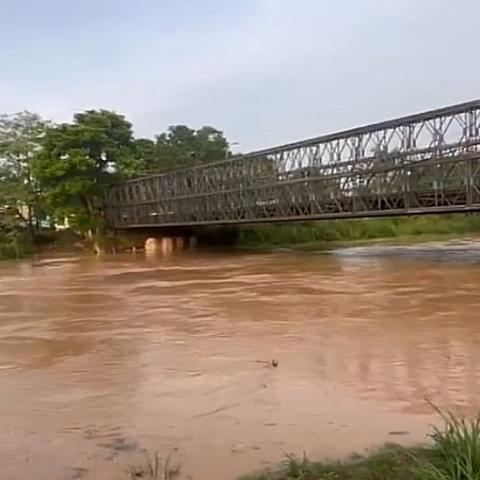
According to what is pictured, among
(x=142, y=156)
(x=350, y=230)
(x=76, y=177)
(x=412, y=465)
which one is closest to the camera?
(x=412, y=465)

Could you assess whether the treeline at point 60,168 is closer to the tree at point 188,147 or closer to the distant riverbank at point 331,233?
the tree at point 188,147

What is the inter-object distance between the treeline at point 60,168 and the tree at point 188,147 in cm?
382

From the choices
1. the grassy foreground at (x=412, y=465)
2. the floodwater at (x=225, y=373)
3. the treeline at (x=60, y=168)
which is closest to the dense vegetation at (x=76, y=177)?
the treeline at (x=60, y=168)

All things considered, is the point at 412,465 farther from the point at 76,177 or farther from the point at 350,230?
the point at 350,230

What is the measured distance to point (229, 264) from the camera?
34188 mm

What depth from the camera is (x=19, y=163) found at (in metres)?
50.3

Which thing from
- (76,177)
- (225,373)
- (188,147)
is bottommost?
(225,373)

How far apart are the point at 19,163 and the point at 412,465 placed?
49.3m

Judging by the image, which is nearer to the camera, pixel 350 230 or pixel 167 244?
pixel 167 244

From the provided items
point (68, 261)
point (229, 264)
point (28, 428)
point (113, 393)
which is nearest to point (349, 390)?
point (113, 393)

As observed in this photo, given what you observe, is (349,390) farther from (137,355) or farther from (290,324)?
(290,324)

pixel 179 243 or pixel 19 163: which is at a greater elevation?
pixel 19 163

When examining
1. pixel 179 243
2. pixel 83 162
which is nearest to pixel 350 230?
pixel 179 243

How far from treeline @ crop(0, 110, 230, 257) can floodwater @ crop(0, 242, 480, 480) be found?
25.1 meters
